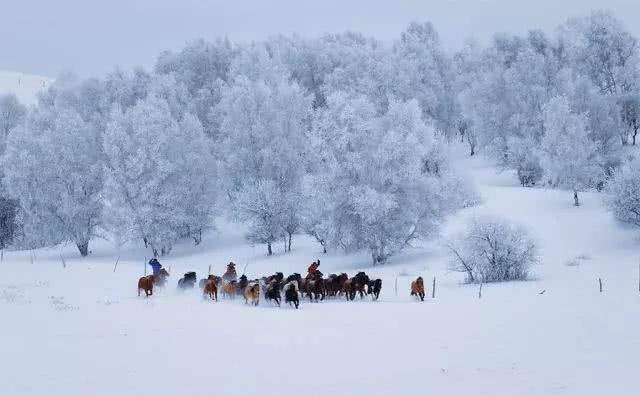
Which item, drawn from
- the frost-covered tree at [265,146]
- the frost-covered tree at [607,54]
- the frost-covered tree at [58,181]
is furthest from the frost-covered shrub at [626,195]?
the frost-covered tree at [58,181]

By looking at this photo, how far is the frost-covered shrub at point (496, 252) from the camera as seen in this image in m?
29.1

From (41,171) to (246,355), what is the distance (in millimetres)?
46152

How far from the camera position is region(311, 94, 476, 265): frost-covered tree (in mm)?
37719

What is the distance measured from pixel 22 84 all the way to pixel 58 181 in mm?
103519

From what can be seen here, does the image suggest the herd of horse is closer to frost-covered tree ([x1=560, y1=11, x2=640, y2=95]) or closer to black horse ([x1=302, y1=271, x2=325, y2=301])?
black horse ([x1=302, y1=271, x2=325, y2=301])

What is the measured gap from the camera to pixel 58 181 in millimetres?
53438

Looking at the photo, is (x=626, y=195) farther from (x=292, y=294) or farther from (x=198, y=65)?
(x=198, y=65)

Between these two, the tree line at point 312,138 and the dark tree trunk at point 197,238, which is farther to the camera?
the dark tree trunk at point 197,238

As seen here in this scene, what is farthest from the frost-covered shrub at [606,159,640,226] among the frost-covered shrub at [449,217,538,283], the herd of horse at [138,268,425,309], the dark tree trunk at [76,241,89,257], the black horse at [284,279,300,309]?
the dark tree trunk at [76,241,89,257]

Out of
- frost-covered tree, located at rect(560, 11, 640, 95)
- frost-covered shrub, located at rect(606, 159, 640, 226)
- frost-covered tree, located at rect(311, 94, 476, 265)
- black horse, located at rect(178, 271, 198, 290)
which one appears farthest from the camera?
frost-covered tree, located at rect(560, 11, 640, 95)

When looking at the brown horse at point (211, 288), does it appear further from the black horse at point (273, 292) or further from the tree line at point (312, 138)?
the tree line at point (312, 138)

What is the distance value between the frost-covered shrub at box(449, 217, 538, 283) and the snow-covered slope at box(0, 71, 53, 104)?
113703mm

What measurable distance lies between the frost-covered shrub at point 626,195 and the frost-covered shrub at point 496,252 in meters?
8.92

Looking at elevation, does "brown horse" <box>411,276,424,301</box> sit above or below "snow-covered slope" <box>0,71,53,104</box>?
below
